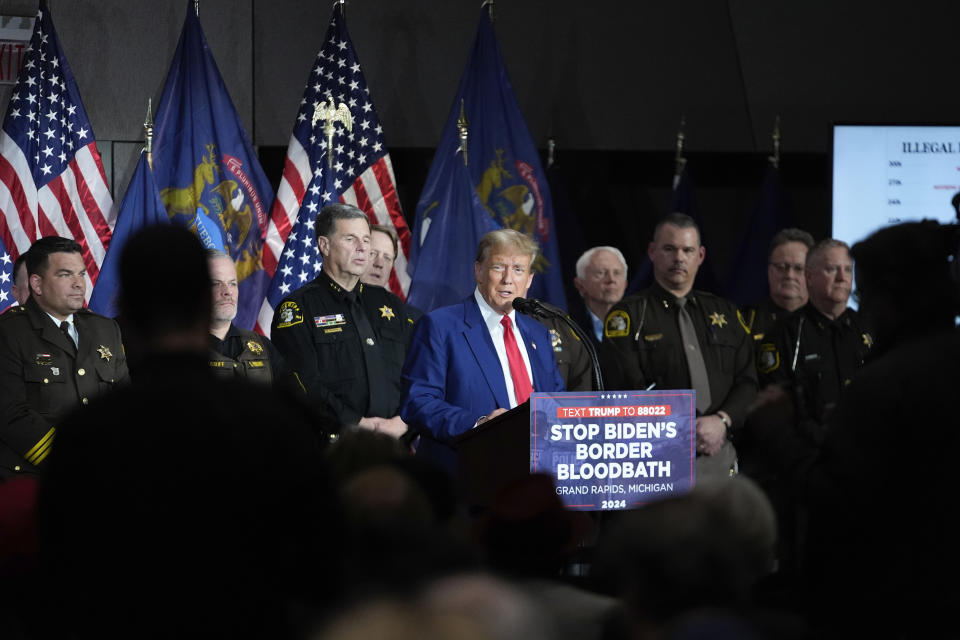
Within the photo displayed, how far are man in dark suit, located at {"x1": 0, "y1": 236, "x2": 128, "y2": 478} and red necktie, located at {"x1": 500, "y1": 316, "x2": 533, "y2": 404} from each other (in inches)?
69.4

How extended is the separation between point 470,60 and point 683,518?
236 inches

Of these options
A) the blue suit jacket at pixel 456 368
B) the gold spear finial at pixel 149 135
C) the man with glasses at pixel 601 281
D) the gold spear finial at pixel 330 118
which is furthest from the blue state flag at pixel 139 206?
the blue suit jacket at pixel 456 368

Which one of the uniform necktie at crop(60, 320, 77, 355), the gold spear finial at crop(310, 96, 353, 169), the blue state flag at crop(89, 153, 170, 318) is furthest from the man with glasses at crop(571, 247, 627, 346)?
the uniform necktie at crop(60, 320, 77, 355)

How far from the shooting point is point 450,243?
22.0 ft

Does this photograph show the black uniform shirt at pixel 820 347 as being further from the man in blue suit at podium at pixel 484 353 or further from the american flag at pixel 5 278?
the american flag at pixel 5 278

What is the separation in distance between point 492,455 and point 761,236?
439 centimetres

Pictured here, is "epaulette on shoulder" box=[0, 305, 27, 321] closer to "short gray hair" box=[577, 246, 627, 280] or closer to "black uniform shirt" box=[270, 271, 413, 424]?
"black uniform shirt" box=[270, 271, 413, 424]

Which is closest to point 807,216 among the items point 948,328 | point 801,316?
point 801,316

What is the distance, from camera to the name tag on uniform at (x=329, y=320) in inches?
196

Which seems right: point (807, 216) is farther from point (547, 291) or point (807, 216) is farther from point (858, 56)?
point (547, 291)

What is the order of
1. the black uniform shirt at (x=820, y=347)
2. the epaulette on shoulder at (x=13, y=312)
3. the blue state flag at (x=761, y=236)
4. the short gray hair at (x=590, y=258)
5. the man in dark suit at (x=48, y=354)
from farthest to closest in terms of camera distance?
the blue state flag at (x=761, y=236) → the short gray hair at (x=590, y=258) → the black uniform shirt at (x=820, y=347) → the epaulette on shoulder at (x=13, y=312) → the man in dark suit at (x=48, y=354)

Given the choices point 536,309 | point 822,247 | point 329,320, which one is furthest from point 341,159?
point 536,309

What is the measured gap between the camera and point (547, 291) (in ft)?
22.5

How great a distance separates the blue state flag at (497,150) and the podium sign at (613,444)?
3.39m
